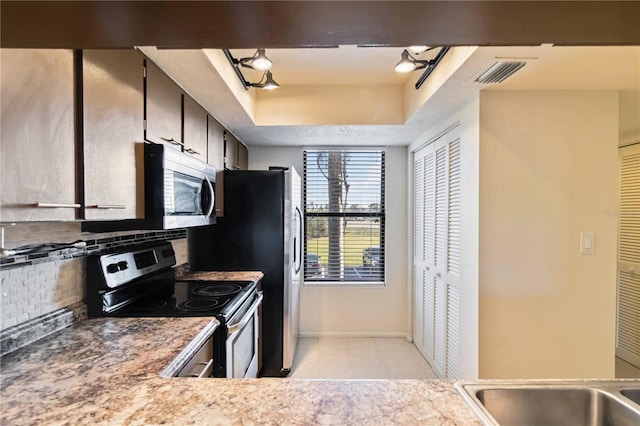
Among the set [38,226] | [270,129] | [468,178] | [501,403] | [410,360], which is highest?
[270,129]

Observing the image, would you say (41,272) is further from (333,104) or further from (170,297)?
(333,104)

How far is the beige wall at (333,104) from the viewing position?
106 inches

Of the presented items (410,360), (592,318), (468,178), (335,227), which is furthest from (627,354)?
(335,227)

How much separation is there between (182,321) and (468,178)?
1.89m

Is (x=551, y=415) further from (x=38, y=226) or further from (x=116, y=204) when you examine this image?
(x=38, y=226)

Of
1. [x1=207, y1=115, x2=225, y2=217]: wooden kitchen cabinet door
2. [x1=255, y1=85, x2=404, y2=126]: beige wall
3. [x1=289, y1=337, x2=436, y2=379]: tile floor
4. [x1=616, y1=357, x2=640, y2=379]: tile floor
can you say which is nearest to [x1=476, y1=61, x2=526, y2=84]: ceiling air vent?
[x1=255, y1=85, x2=404, y2=126]: beige wall

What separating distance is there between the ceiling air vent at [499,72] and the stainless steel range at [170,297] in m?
1.87

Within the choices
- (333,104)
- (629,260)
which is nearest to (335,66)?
(333,104)

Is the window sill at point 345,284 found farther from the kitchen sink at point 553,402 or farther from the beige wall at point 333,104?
the kitchen sink at point 553,402

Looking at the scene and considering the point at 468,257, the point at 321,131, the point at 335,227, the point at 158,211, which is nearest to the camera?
the point at 158,211

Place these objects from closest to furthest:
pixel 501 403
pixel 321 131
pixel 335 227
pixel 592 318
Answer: pixel 501 403 < pixel 592 318 < pixel 321 131 < pixel 335 227

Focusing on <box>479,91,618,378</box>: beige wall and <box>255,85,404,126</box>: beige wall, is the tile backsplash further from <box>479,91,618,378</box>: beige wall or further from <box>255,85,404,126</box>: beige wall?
<box>479,91,618,378</box>: beige wall

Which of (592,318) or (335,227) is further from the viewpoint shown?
(335,227)

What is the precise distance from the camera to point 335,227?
369 cm
